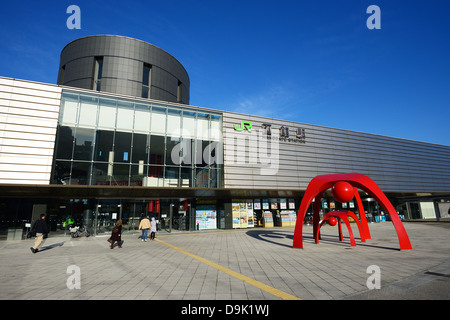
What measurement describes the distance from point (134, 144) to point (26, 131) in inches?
285

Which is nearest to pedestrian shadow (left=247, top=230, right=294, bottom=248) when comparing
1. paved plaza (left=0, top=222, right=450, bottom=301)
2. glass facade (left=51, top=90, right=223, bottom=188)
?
paved plaza (left=0, top=222, right=450, bottom=301)

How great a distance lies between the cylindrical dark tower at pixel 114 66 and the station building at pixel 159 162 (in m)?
15.3

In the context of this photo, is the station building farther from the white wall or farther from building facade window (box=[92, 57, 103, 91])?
building facade window (box=[92, 57, 103, 91])

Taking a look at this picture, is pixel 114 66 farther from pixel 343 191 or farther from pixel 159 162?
pixel 343 191

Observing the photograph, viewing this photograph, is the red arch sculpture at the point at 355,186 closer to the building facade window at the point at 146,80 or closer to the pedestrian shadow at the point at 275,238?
the pedestrian shadow at the point at 275,238

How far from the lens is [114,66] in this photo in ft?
116

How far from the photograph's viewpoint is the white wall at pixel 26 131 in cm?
1536

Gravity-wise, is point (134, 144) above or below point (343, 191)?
above

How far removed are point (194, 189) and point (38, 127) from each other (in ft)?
A: 40.6

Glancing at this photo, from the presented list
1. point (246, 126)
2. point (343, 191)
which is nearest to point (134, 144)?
point (246, 126)

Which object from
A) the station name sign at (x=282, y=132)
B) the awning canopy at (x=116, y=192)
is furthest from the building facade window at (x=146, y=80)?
the awning canopy at (x=116, y=192)

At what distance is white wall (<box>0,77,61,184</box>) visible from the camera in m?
15.4
